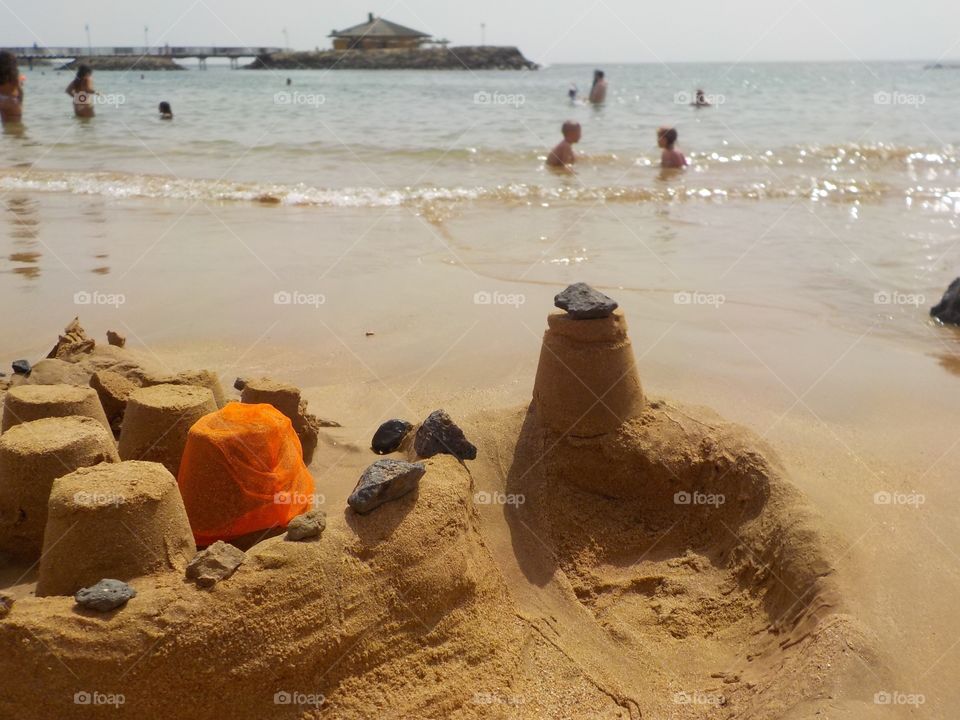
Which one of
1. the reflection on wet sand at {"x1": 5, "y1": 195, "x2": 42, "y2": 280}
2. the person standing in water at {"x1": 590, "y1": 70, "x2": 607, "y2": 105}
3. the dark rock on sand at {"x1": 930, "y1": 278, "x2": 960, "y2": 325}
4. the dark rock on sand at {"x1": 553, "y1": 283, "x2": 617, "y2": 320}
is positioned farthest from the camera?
the person standing in water at {"x1": 590, "y1": 70, "x2": 607, "y2": 105}

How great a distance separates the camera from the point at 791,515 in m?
2.94

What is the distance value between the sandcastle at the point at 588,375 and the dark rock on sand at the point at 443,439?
1.21ft

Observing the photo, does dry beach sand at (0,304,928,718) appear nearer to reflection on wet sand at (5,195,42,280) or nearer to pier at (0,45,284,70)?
reflection on wet sand at (5,195,42,280)

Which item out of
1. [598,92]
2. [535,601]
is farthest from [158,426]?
[598,92]

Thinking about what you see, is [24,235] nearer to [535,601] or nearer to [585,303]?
[585,303]

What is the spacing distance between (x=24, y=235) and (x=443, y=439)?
609cm

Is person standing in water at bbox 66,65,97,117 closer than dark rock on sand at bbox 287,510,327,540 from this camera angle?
No

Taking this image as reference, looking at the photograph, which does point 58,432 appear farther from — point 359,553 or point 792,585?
point 792,585

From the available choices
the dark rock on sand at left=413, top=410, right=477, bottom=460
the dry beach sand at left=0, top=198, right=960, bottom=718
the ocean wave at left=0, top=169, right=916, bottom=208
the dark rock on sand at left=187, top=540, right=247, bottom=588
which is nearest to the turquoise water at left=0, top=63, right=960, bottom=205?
the ocean wave at left=0, top=169, right=916, bottom=208

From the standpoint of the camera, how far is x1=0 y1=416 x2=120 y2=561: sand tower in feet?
8.94

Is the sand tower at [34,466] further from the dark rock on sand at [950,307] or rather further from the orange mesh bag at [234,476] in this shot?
the dark rock on sand at [950,307]

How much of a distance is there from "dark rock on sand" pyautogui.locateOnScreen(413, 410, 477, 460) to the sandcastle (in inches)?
14.6

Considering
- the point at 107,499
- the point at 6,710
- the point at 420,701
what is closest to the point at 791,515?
the point at 420,701

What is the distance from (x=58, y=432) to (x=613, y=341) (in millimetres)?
1941
